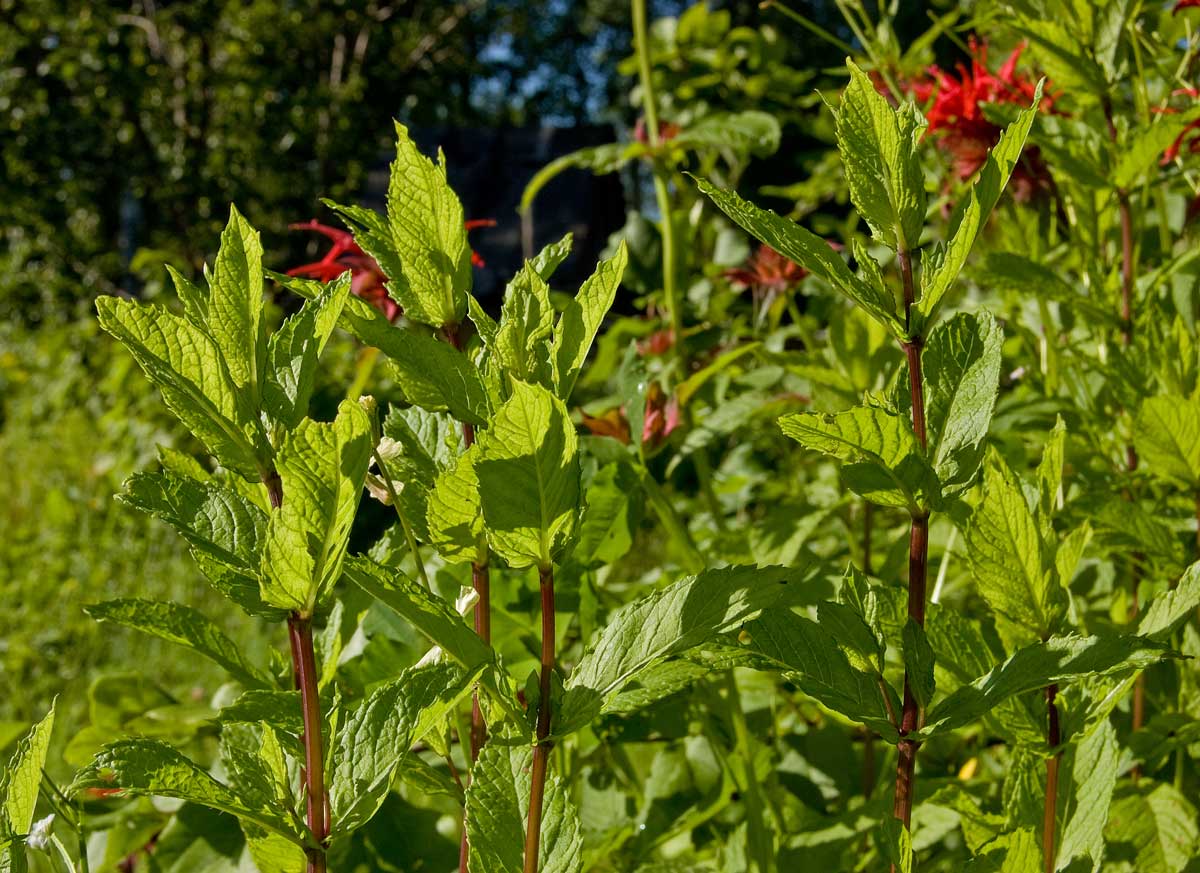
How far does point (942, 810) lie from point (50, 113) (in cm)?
669

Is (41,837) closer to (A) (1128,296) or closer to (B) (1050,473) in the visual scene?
(B) (1050,473)

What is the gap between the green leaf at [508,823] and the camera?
0.43m

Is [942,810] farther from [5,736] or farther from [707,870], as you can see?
[5,736]

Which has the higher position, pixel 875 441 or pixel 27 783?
pixel 875 441

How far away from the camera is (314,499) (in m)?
0.38

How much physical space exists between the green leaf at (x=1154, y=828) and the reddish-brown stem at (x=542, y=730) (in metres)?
0.46

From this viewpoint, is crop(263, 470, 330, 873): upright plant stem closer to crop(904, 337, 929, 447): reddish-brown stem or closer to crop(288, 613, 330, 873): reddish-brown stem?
crop(288, 613, 330, 873): reddish-brown stem

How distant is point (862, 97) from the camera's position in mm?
442

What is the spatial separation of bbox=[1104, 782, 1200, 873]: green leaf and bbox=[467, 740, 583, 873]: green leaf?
444 millimetres

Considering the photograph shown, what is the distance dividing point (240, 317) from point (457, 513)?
0.38ft

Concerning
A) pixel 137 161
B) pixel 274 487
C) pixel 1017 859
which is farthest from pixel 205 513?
pixel 137 161

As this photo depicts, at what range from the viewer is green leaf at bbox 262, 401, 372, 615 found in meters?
0.37

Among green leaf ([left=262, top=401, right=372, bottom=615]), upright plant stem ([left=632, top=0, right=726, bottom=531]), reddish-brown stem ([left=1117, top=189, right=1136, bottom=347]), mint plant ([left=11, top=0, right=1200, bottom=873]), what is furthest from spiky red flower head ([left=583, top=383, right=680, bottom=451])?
green leaf ([left=262, top=401, right=372, bottom=615])

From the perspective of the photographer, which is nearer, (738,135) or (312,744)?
(312,744)
